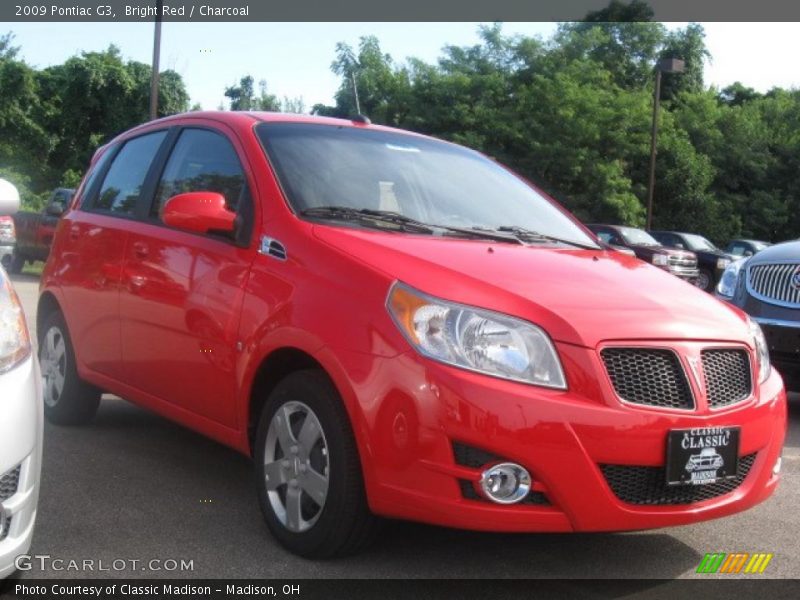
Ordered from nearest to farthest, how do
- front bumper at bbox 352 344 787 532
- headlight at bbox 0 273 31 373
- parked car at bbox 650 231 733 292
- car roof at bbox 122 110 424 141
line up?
headlight at bbox 0 273 31 373 → front bumper at bbox 352 344 787 532 → car roof at bbox 122 110 424 141 → parked car at bbox 650 231 733 292

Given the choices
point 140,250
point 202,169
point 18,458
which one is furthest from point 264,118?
point 18,458

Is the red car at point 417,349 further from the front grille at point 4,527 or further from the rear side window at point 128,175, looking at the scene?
the front grille at point 4,527

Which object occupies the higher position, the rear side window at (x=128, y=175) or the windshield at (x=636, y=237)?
the rear side window at (x=128, y=175)

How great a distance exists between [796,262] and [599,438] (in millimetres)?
4478

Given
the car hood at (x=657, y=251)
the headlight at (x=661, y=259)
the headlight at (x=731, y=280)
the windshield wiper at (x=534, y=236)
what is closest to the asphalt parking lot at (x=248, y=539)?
the windshield wiper at (x=534, y=236)

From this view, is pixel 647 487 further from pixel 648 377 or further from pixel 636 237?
pixel 636 237

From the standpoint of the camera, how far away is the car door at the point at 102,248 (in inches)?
201

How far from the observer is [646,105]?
4166cm

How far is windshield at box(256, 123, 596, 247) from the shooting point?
4.27 meters

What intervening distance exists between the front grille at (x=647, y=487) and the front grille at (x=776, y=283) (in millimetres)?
3929

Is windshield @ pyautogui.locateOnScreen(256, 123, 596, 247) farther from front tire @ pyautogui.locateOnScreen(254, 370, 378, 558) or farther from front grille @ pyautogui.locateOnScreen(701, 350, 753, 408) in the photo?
front grille @ pyautogui.locateOnScreen(701, 350, 753, 408)

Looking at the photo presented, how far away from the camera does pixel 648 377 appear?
11.1 ft

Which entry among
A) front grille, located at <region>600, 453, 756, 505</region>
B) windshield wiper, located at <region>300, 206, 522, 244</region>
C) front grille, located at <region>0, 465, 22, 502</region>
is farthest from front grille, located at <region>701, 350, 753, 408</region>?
front grille, located at <region>0, 465, 22, 502</region>

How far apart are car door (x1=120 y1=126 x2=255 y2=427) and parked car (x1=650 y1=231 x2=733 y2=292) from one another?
22564mm
